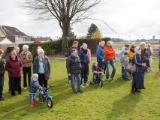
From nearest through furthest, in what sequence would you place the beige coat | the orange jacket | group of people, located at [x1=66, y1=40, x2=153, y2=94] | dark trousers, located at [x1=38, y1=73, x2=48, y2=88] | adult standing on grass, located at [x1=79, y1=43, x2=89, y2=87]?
dark trousers, located at [x1=38, y1=73, x2=48, y2=88], group of people, located at [x1=66, y1=40, x2=153, y2=94], the beige coat, adult standing on grass, located at [x1=79, y1=43, x2=89, y2=87], the orange jacket

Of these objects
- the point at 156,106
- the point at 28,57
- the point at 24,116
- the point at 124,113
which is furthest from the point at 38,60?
the point at 156,106

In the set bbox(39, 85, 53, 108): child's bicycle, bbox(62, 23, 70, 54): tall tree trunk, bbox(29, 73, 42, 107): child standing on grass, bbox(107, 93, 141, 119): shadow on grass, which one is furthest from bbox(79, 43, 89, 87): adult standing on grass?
bbox(62, 23, 70, 54): tall tree trunk

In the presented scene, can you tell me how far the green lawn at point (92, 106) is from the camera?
17.1 feet

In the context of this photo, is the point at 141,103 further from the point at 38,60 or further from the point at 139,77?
the point at 38,60

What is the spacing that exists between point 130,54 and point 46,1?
17352 mm

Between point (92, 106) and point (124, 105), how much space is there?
1055mm

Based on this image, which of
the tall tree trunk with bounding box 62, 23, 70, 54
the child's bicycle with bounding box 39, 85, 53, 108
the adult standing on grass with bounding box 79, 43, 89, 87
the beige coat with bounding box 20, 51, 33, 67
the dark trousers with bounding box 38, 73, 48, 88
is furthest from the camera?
the tall tree trunk with bounding box 62, 23, 70, 54

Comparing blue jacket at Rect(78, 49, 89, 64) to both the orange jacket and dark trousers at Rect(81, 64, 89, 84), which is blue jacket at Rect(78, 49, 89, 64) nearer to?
dark trousers at Rect(81, 64, 89, 84)

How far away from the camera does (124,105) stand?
5996mm

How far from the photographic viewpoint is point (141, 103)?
613cm

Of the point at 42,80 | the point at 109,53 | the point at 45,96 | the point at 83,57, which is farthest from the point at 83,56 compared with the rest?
the point at 45,96

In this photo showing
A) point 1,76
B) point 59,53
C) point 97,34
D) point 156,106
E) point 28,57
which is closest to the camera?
point 156,106

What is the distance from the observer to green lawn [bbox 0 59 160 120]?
17.1ft

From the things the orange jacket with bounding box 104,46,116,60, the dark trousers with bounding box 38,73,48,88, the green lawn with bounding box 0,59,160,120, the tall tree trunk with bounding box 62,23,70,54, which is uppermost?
the tall tree trunk with bounding box 62,23,70,54
